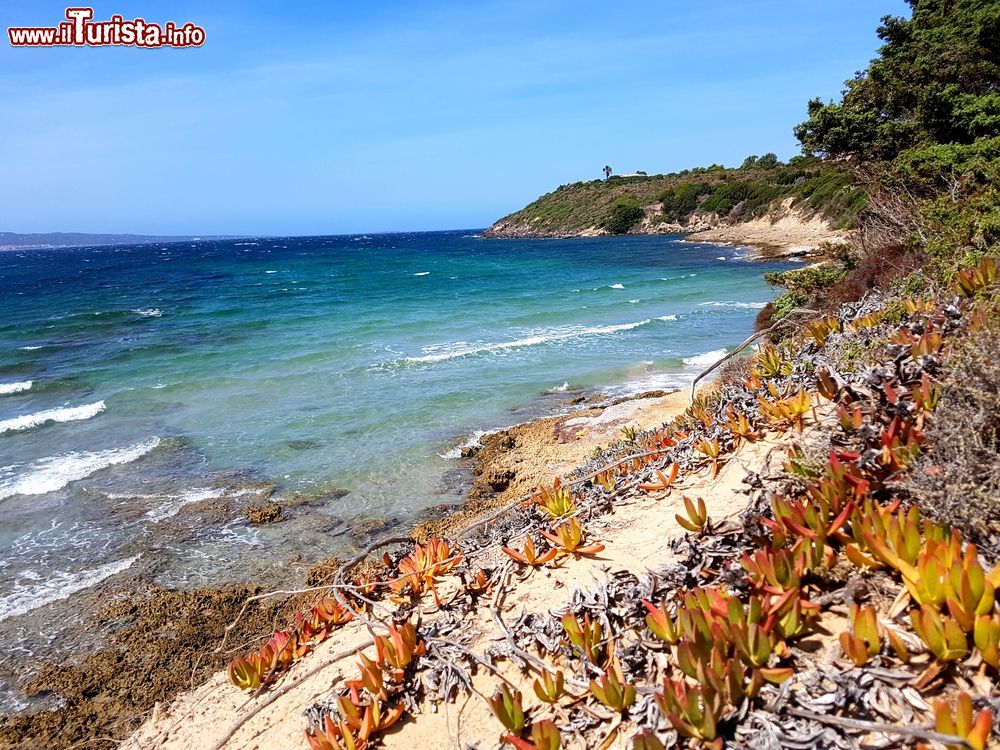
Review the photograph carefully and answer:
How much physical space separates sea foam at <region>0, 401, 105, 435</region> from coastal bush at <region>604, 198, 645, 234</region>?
84.9 m

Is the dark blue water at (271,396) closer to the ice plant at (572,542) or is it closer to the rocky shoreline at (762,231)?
the ice plant at (572,542)

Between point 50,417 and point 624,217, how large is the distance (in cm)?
8684

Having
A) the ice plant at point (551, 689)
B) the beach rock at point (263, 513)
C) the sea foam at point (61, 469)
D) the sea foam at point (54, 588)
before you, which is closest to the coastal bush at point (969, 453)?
the ice plant at point (551, 689)

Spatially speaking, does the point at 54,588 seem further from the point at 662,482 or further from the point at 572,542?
the point at 662,482

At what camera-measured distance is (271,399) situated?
16875 mm

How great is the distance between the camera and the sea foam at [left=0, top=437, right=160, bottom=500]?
11531 mm

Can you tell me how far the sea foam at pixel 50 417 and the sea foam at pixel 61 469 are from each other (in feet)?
10.1

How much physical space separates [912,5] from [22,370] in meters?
42.4

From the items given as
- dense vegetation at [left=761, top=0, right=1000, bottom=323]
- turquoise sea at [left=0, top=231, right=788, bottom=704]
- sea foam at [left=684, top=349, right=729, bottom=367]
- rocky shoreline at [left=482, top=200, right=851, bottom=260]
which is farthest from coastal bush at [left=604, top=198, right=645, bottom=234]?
sea foam at [left=684, top=349, right=729, bottom=367]

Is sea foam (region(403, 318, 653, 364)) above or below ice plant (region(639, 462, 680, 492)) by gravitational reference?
below

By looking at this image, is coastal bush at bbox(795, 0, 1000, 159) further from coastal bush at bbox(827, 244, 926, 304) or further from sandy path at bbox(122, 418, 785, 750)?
sandy path at bbox(122, 418, 785, 750)

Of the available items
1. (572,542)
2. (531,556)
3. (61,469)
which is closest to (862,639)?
(572,542)

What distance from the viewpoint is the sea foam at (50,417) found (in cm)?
1530

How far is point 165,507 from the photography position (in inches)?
413
